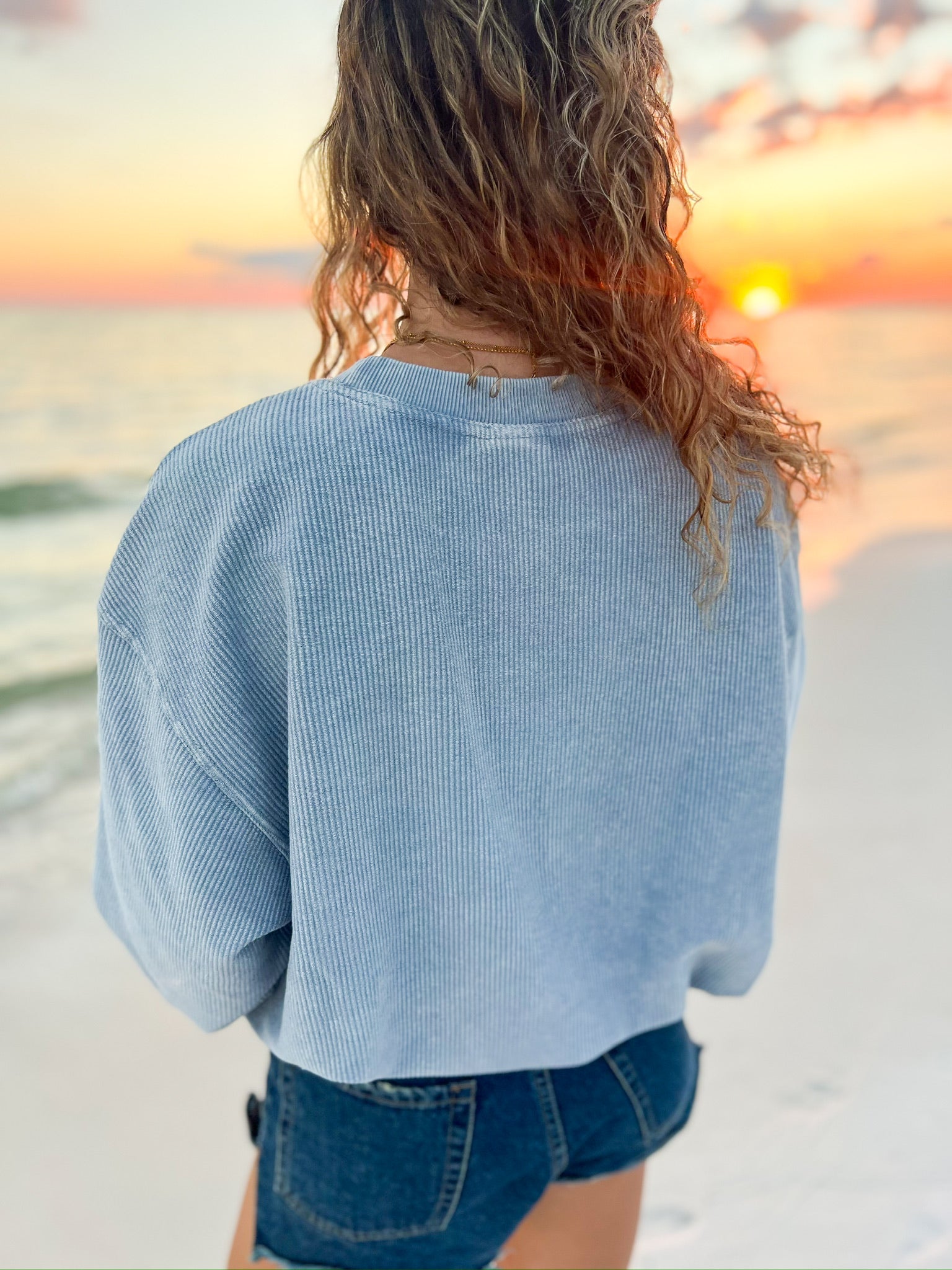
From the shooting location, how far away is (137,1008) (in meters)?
2.95

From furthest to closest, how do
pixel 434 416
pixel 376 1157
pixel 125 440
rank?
pixel 125 440 → pixel 376 1157 → pixel 434 416

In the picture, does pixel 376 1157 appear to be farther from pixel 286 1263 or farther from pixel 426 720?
pixel 426 720

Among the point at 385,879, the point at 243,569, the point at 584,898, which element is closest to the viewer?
the point at 243,569

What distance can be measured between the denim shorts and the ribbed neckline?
755 mm

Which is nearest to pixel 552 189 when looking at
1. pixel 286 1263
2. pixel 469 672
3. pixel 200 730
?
pixel 469 672

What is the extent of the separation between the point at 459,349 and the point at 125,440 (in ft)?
44.8

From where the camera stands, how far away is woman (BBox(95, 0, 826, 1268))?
895 mm

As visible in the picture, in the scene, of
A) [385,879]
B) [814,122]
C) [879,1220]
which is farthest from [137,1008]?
[814,122]

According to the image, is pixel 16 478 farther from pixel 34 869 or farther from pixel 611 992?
pixel 611 992

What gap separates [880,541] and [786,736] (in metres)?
7.33

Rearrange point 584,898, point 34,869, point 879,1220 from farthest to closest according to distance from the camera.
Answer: point 34,869, point 879,1220, point 584,898

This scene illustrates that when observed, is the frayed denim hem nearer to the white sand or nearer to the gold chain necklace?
the gold chain necklace

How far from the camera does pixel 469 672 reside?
0.98 meters

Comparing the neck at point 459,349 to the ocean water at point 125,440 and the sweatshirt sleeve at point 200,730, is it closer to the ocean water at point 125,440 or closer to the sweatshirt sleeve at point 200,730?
the sweatshirt sleeve at point 200,730
